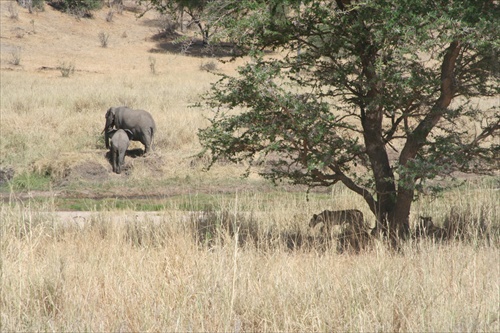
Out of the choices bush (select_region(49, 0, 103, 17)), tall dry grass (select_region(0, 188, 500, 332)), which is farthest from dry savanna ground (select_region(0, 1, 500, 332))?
bush (select_region(49, 0, 103, 17))

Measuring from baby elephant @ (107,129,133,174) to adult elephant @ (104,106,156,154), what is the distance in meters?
0.38

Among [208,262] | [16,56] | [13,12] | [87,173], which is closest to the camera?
[208,262]

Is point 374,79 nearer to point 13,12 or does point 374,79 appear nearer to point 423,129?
point 423,129

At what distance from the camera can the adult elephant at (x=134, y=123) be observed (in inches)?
678

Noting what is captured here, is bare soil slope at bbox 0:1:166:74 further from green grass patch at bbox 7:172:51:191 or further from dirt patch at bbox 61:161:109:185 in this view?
dirt patch at bbox 61:161:109:185

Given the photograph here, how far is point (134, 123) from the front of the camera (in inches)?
679

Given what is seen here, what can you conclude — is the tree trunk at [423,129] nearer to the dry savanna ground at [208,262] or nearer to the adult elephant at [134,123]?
the dry savanna ground at [208,262]

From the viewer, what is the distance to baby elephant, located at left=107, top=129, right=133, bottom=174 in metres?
16.5

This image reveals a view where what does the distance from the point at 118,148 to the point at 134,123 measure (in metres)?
1.02

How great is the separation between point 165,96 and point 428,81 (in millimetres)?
20031

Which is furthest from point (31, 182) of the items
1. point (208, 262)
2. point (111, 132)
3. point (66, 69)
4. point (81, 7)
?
point (81, 7)

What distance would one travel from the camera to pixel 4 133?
19.6 metres

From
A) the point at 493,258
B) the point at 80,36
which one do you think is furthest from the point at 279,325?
the point at 80,36

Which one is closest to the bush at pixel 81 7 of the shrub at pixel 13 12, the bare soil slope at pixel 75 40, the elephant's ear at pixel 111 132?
the bare soil slope at pixel 75 40
